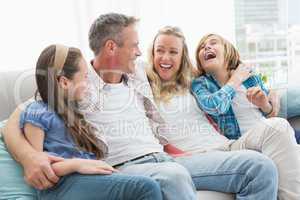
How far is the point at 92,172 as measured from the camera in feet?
4.27

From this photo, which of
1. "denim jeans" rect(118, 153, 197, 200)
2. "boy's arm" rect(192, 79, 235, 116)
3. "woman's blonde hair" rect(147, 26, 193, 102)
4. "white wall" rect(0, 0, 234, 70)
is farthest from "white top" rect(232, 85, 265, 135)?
"white wall" rect(0, 0, 234, 70)

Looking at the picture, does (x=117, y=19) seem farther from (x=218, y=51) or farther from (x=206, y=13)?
(x=206, y=13)

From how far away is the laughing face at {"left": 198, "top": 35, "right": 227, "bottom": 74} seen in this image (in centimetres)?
198

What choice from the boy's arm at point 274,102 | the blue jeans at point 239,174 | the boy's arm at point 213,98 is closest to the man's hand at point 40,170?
the blue jeans at point 239,174

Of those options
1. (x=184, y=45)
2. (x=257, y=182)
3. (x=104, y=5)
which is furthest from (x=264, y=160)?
(x=104, y=5)

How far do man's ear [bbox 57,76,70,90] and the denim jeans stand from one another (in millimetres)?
362

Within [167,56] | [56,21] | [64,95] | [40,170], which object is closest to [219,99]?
[167,56]

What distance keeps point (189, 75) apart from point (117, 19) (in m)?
0.45

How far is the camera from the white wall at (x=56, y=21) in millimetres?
2188

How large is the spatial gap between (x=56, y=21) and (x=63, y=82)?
0.88m

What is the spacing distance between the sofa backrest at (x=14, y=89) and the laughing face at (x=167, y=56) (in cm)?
57

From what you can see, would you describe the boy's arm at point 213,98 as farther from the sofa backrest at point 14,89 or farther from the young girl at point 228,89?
the sofa backrest at point 14,89

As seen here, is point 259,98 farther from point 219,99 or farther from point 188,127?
point 188,127

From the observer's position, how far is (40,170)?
1307 mm
